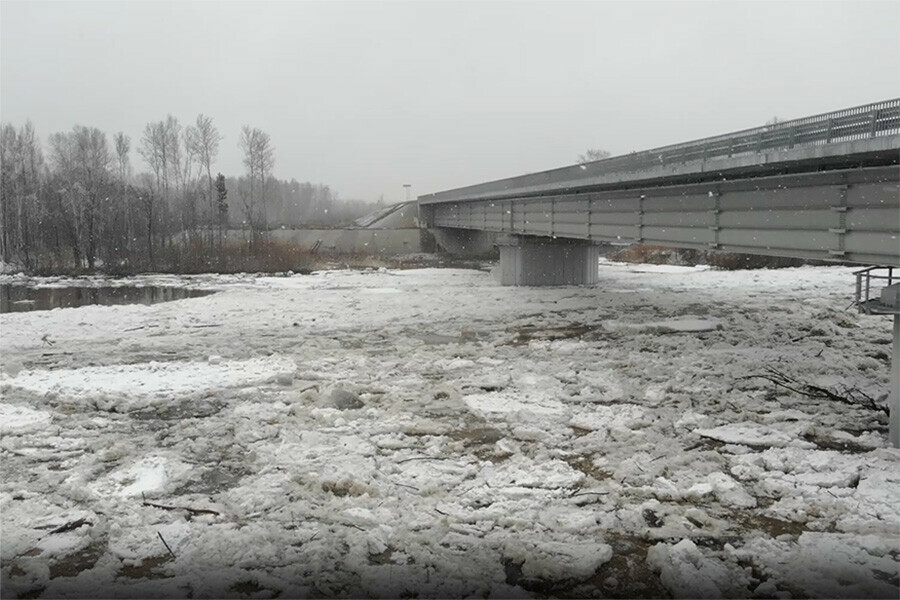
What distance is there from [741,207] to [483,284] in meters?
19.2

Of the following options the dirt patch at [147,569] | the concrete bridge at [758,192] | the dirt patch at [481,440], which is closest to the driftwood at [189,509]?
the dirt patch at [147,569]

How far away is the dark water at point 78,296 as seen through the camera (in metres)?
26.8

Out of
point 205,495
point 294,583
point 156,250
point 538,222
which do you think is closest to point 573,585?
point 294,583

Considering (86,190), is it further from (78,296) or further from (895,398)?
(895,398)

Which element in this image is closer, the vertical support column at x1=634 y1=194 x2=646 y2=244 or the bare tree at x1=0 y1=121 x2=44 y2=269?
the vertical support column at x1=634 y1=194 x2=646 y2=244

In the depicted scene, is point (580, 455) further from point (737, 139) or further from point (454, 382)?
point (737, 139)

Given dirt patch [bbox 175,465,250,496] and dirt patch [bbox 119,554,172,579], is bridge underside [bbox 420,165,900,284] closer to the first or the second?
dirt patch [bbox 175,465,250,496]

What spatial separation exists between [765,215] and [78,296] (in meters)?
29.3

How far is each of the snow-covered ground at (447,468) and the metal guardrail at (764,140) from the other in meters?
4.29

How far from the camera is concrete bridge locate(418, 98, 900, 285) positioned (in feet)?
32.8

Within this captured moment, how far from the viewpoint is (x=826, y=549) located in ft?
18.3

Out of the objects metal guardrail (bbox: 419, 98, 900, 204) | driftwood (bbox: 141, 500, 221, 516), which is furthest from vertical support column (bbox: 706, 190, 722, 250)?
driftwood (bbox: 141, 500, 221, 516)

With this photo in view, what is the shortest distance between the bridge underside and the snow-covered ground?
8.11 ft

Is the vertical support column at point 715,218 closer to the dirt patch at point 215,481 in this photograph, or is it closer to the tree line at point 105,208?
the dirt patch at point 215,481
